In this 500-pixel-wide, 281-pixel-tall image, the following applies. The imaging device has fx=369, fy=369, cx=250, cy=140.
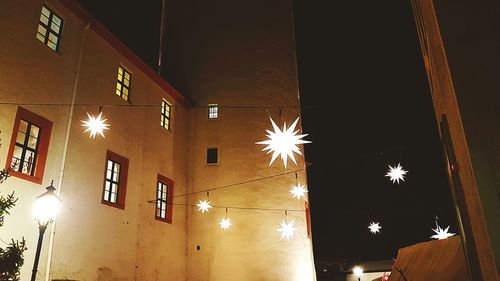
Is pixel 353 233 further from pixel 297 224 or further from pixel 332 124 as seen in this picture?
pixel 297 224

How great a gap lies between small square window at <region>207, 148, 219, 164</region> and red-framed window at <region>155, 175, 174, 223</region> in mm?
2523

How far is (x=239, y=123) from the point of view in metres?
19.3

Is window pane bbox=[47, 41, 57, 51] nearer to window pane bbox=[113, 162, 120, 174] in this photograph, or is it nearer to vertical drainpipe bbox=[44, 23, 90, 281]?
vertical drainpipe bbox=[44, 23, 90, 281]

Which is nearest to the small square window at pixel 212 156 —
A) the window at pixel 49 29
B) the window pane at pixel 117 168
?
the window pane at pixel 117 168

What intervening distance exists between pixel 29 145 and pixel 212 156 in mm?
9446

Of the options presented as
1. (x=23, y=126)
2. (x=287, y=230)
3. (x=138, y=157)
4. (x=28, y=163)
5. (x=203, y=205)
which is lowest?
(x=287, y=230)

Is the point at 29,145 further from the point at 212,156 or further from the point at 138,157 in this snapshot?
the point at 212,156

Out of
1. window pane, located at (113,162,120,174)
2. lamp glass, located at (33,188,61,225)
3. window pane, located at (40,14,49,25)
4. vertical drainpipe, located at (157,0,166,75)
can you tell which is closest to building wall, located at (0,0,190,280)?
window pane, located at (40,14,49,25)

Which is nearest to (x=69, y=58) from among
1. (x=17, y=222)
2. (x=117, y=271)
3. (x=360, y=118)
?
(x=17, y=222)

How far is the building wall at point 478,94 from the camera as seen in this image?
7.59ft

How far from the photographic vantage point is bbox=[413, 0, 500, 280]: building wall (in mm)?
2314

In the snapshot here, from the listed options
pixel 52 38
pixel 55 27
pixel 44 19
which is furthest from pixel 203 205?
pixel 44 19

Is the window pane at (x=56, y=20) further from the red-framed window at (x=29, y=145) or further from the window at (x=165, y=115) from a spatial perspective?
the window at (x=165, y=115)

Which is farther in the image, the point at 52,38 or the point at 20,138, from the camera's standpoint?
the point at 52,38
